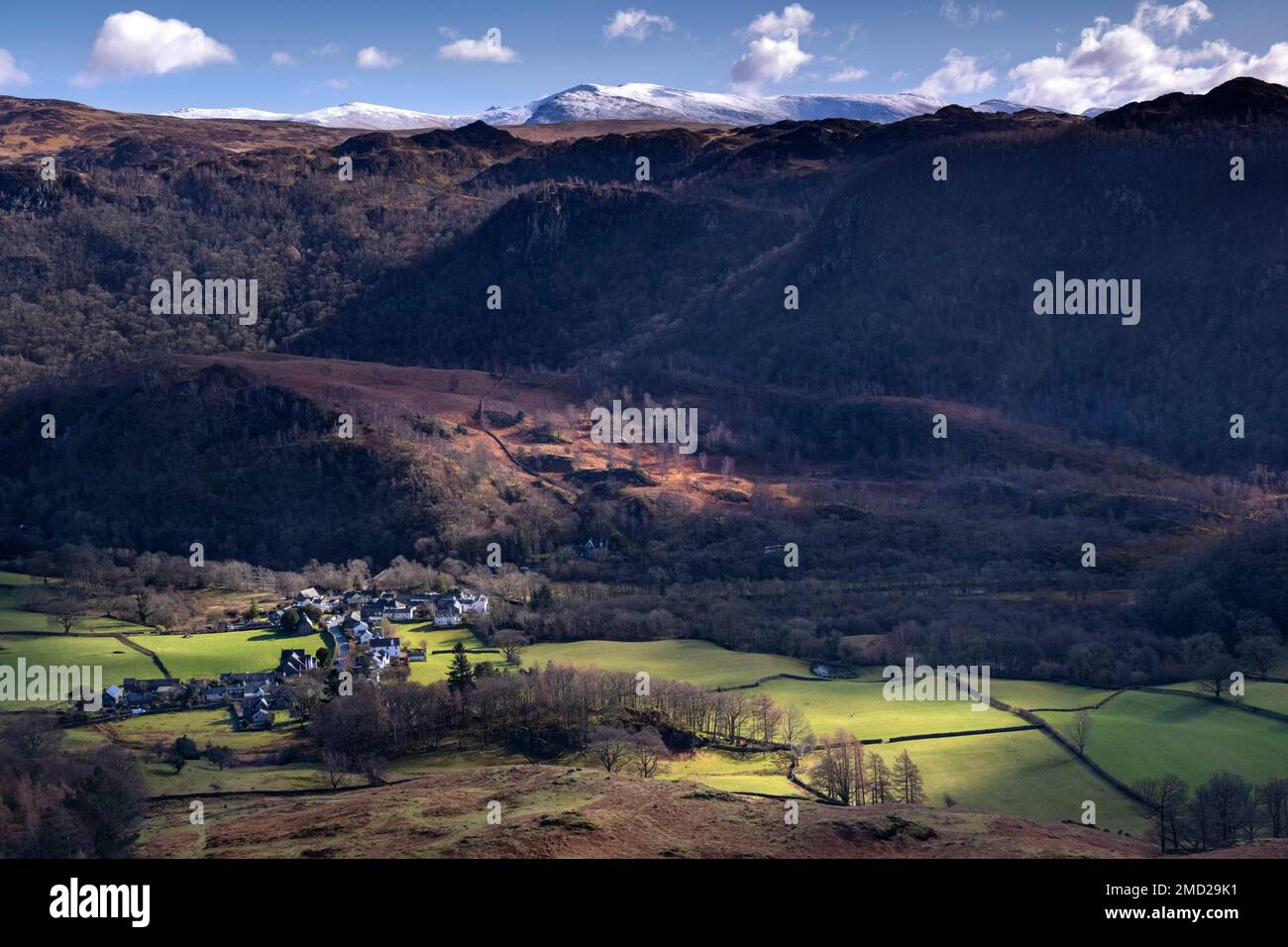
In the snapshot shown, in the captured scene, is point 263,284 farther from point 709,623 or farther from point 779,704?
point 779,704

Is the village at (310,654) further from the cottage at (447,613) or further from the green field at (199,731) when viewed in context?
the green field at (199,731)

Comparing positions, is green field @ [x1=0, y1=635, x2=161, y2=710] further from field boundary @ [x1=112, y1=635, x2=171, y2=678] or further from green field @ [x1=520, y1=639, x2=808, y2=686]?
green field @ [x1=520, y1=639, x2=808, y2=686]

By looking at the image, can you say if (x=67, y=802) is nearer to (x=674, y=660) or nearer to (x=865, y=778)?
(x=865, y=778)

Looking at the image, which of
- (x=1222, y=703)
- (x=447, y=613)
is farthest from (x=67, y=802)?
(x=1222, y=703)

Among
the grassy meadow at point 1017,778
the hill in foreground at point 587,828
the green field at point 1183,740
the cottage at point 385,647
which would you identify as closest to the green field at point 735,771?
the hill in foreground at point 587,828

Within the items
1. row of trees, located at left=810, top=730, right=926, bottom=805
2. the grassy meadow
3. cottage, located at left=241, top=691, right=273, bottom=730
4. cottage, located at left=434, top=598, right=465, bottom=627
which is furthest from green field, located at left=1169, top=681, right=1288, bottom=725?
cottage, located at left=241, top=691, right=273, bottom=730

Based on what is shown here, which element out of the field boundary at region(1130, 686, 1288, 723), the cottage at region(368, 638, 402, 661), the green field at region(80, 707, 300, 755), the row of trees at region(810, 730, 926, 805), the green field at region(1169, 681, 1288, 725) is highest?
the cottage at region(368, 638, 402, 661)

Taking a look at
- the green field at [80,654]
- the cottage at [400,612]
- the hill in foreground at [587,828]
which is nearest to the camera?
the hill in foreground at [587,828]
